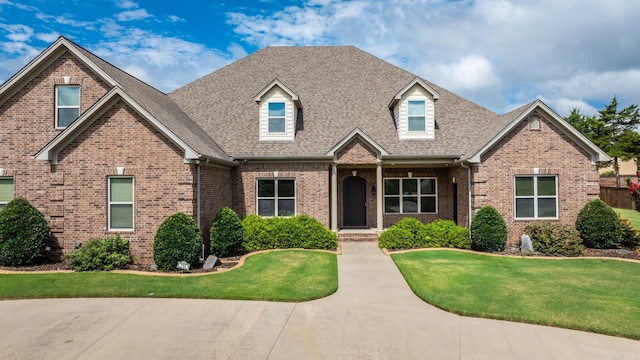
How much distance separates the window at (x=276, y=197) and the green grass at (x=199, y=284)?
477 centimetres

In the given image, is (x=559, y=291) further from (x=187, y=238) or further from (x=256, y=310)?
(x=187, y=238)

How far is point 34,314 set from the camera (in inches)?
293

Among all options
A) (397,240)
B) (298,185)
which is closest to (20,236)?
(298,185)

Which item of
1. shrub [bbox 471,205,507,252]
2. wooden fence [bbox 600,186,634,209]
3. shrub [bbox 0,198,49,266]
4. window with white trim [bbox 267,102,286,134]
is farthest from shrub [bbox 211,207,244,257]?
wooden fence [bbox 600,186,634,209]

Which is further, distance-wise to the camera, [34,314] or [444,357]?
[34,314]

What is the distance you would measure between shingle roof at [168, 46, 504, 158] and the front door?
2.53 metres

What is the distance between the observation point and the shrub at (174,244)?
11.0m

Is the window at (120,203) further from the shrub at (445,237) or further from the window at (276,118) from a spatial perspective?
the shrub at (445,237)

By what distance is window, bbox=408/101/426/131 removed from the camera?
675 inches

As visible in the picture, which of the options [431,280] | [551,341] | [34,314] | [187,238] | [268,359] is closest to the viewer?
[268,359]

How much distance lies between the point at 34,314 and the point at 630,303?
12.1 meters

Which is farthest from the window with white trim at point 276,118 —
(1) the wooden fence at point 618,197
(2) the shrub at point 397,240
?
(1) the wooden fence at point 618,197

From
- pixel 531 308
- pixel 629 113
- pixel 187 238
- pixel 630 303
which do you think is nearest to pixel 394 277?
pixel 531 308

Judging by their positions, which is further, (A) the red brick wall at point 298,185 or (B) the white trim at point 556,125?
(A) the red brick wall at point 298,185
